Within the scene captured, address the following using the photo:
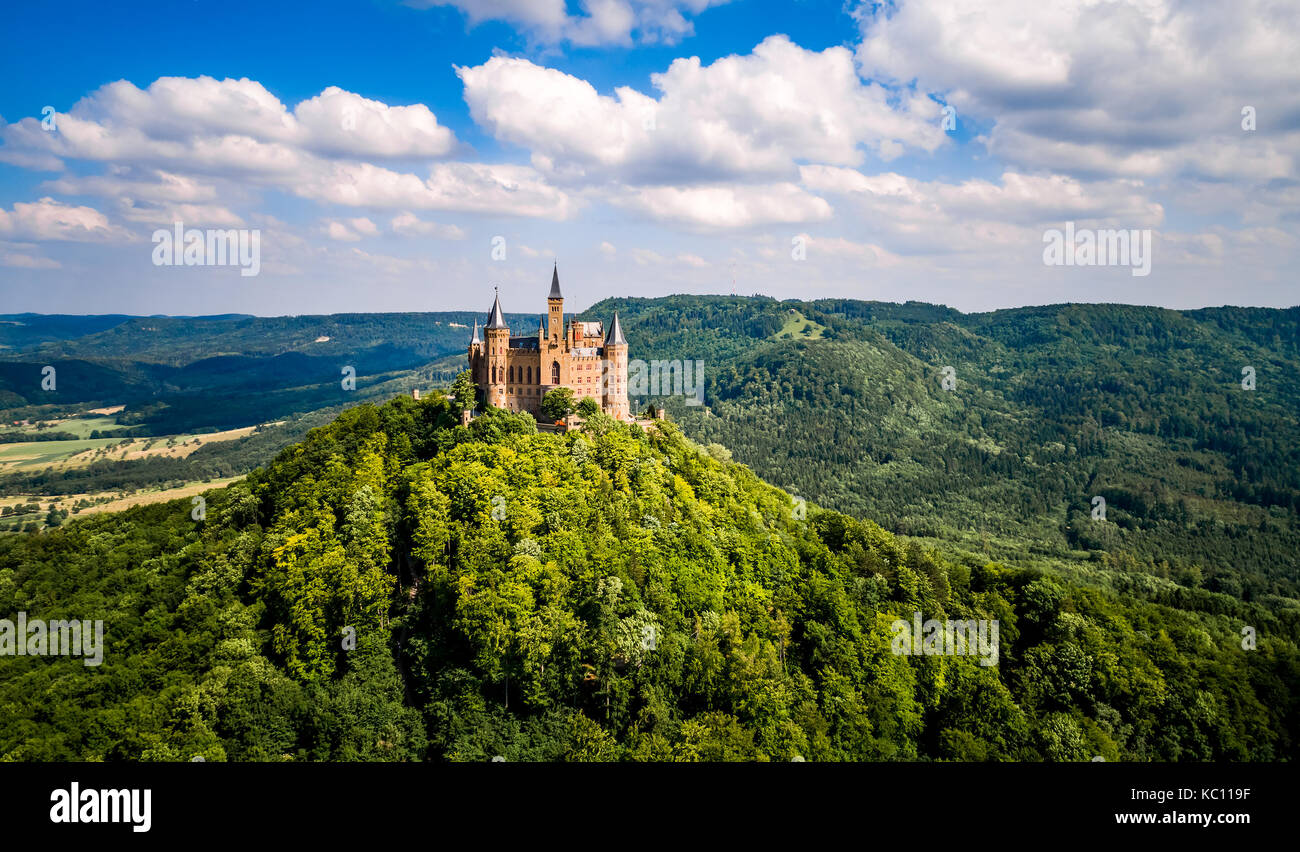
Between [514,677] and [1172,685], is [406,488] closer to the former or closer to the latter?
[514,677]

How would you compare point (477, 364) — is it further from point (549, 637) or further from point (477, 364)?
point (549, 637)

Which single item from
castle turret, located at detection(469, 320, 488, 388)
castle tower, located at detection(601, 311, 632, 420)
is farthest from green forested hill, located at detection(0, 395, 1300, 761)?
castle tower, located at detection(601, 311, 632, 420)

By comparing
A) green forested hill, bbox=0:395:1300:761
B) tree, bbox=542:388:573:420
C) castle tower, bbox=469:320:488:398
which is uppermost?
castle tower, bbox=469:320:488:398

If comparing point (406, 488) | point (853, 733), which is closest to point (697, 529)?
point (853, 733)

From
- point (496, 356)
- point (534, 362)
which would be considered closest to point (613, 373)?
point (534, 362)

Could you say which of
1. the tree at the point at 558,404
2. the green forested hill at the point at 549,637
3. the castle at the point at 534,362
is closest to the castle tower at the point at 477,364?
the castle at the point at 534,362

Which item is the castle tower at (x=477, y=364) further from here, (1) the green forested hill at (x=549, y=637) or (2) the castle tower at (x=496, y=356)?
(1) the green forested hill at (x=549, y=637)

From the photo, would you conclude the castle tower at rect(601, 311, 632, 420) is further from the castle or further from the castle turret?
the castle turret
